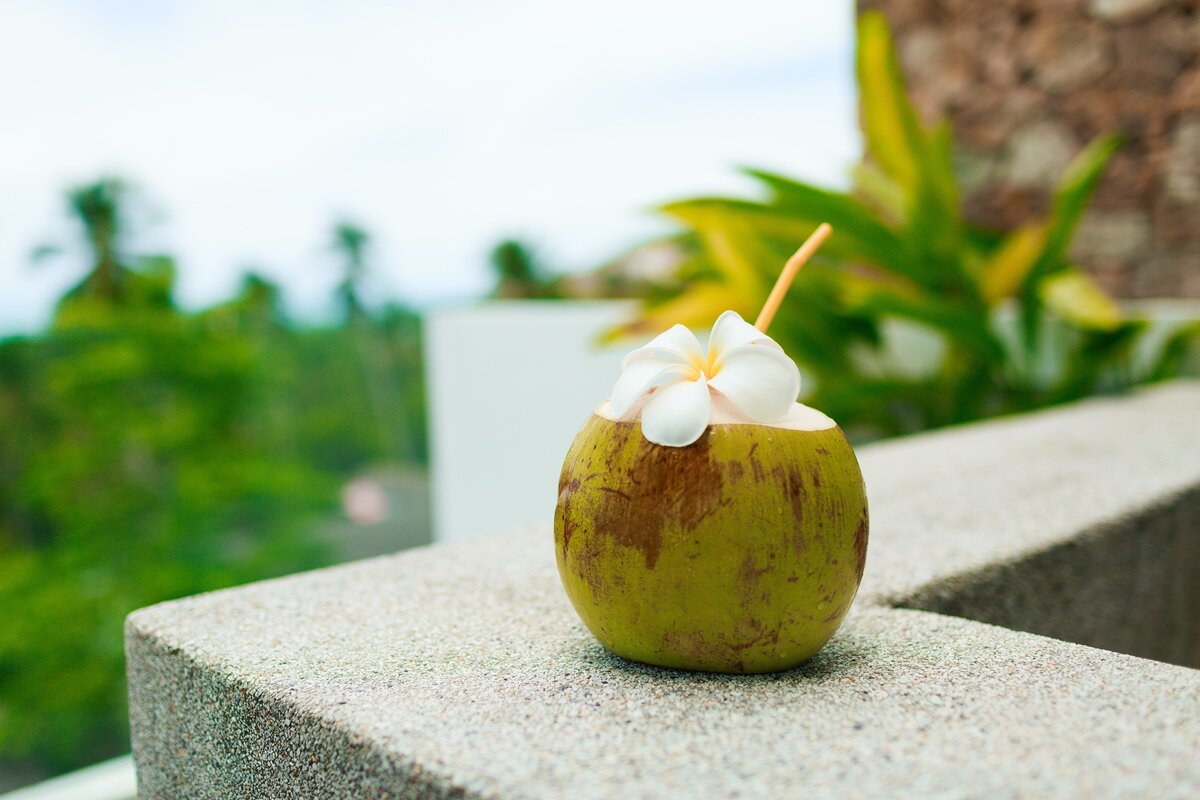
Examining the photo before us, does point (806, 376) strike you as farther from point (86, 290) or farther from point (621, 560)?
point (86, 290)

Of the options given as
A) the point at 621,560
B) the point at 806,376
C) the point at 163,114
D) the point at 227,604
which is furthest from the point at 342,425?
the point at 621,560

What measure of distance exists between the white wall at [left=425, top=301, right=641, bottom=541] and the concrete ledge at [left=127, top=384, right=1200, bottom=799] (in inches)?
72.5

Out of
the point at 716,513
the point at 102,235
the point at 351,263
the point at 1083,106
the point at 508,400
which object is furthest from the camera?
the point at 351,263

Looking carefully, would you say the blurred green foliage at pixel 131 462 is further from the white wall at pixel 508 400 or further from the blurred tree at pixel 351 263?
the white wall at pixel 508 400

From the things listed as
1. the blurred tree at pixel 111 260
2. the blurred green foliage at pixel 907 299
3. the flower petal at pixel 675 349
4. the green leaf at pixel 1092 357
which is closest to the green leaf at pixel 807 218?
the blurred green foliage at pixel 907 299

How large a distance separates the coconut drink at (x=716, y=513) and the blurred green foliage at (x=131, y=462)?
2644mm

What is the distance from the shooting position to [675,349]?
590 millimetres

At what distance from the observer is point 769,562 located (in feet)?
1.80

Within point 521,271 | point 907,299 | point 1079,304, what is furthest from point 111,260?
point 1079,304

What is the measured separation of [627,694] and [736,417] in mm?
178

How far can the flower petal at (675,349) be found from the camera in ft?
1.93

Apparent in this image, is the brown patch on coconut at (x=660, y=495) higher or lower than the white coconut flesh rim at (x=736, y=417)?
lower

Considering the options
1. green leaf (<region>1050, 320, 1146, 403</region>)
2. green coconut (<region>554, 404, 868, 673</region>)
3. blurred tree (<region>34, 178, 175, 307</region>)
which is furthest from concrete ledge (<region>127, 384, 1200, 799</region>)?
blurred tree (<region>34, 178, 175, 307</region>)

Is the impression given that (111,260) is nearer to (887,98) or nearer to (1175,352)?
(887,98)
